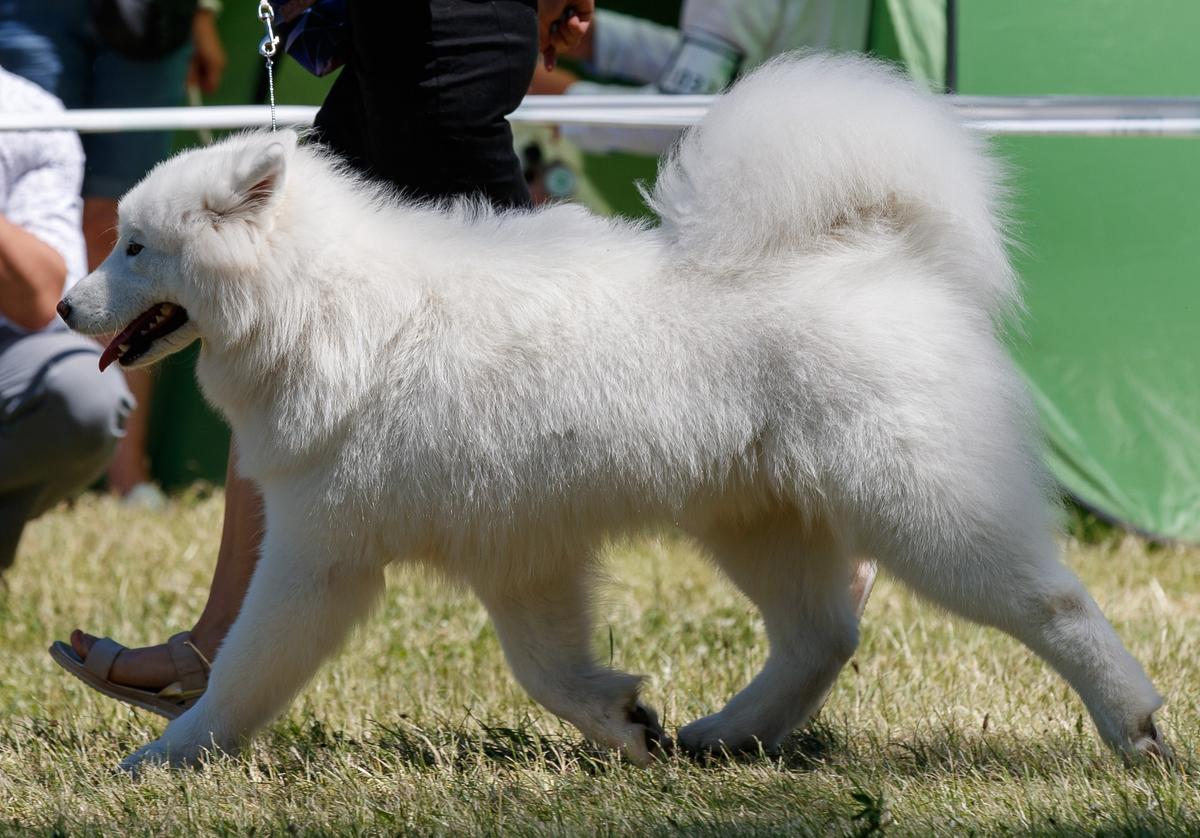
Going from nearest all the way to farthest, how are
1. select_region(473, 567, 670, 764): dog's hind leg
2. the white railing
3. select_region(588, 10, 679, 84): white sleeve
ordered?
1. select_region(473, 567, 670, 764): dog's hind leg
2. the white railing
3. select_region(588, 10, 679, 84): white sleeve

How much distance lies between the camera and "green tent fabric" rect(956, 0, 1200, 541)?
5156 mm

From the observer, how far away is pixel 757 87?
284 cm

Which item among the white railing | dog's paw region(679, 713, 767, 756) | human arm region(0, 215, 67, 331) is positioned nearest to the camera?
dog's paw region(679, 713, 767, 756)

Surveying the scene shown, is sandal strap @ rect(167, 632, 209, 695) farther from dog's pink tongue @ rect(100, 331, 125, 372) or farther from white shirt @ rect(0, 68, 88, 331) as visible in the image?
white shirt @ rect(0, 68, 88, 331)

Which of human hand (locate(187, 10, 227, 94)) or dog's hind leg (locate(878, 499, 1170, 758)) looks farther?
human hand (locate(187, 10, 227, 94))

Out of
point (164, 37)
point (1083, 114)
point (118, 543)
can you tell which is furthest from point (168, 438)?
point (1083, 114)

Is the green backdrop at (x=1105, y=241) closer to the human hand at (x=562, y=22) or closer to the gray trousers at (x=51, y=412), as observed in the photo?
the human hand at (x=562, y=22)

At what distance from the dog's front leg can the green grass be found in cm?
10

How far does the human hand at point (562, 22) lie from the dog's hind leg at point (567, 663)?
1383mm

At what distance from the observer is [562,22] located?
362 cm

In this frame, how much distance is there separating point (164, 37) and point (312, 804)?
4.64 metres

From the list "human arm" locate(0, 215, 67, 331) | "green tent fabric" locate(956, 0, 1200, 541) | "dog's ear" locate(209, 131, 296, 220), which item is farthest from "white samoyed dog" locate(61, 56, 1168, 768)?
"green tent fabric" locate(956, 0, 1200, 541)

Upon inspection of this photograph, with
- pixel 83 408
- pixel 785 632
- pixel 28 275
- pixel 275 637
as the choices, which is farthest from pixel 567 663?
pixel 28 275

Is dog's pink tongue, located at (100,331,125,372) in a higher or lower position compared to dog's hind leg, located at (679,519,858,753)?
higher
